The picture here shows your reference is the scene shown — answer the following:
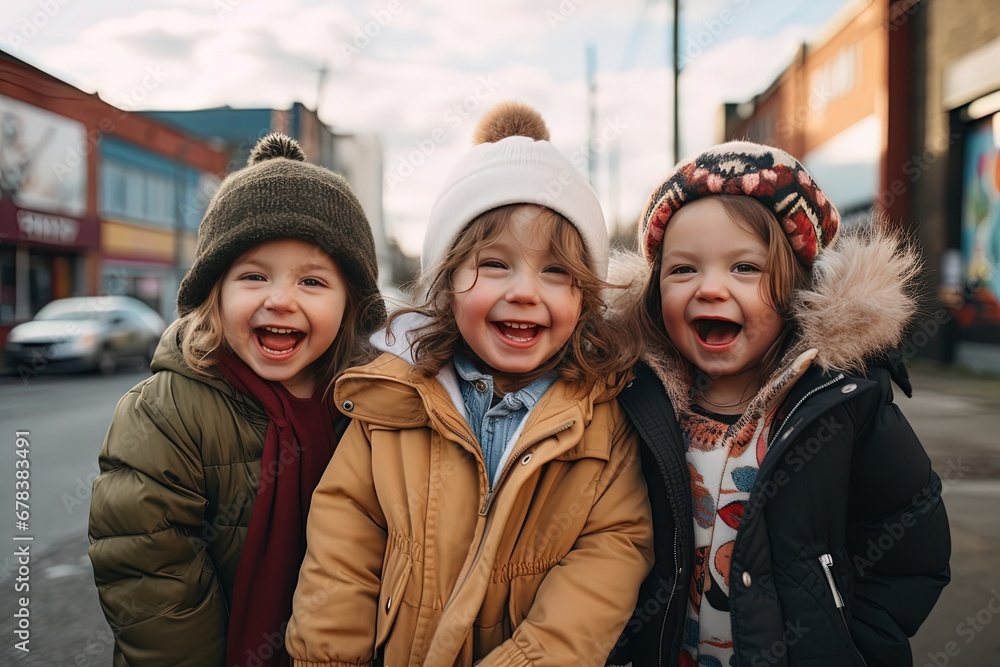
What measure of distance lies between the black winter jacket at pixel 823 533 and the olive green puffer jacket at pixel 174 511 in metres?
1.14

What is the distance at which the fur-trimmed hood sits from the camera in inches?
69.4

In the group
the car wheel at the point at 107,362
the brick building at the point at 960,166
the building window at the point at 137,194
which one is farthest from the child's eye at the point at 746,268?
the building window at the point at 137,194

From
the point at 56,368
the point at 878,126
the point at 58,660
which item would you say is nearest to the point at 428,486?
the point at 58,660

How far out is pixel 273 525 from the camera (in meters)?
1.92

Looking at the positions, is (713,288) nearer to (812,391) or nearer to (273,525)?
(812,391)

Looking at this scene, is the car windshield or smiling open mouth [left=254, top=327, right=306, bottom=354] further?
the car windshield

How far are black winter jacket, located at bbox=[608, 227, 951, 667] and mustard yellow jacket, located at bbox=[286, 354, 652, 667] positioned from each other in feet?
0.41

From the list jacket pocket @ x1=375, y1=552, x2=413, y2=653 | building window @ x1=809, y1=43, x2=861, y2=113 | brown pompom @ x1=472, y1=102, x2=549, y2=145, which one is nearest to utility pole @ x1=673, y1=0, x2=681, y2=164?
building window @ x1=809, y1=43, x2=861, y2=113

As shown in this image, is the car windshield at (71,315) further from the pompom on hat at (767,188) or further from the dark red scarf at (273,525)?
the pompom on hat at (767,188)

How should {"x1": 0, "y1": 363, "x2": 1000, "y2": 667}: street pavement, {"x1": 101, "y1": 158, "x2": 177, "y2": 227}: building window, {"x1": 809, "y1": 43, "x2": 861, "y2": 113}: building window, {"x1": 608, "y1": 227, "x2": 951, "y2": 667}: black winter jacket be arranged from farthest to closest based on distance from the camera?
{"x1": 101, "y1": 158, "x2": 177, "y2": 227}: building window
{"x1": 809, "y1": 43, "x2": 861, "y2": 113}: building window
{"x1": 0, "y1": 363, "x2": 1000, "y2": 667}: street pavement
{"x1": 608, "y1": 227, "x2": 951, "y2": 667}: black winter jacket

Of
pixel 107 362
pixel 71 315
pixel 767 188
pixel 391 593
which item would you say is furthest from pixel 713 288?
pixel 71 315

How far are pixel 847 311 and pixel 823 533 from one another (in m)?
0.56

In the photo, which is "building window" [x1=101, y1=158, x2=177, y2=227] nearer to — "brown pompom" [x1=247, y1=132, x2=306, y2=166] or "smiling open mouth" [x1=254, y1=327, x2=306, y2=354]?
"brown pompom" [x1=247, y1=132, x2=306, y2=166]

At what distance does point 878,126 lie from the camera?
1294 cm
